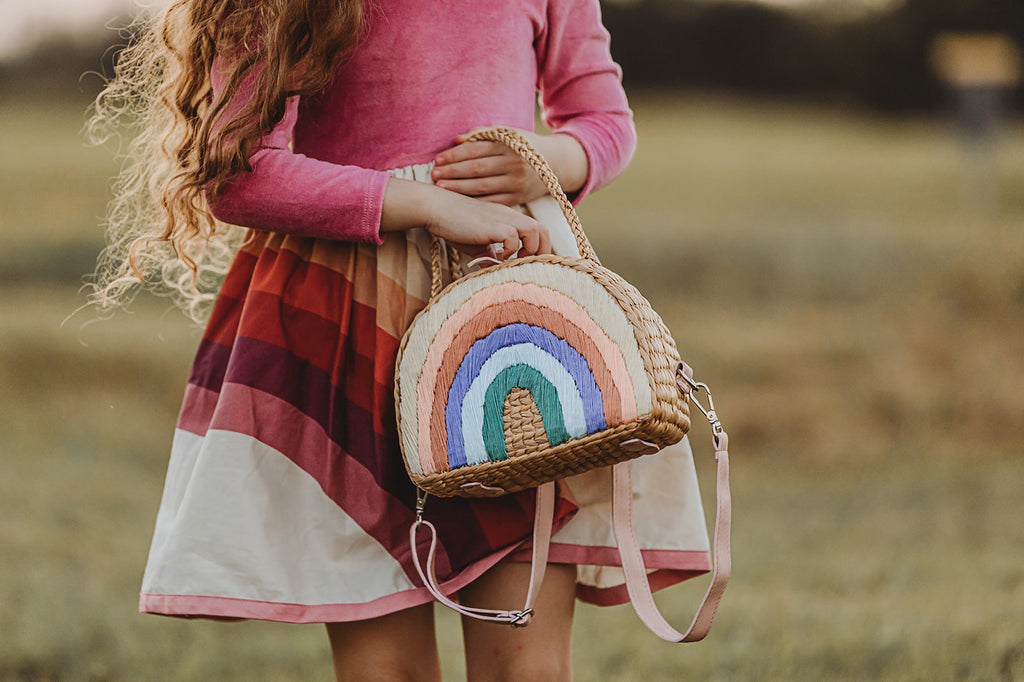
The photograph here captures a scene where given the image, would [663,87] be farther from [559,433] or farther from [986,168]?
[559,433]

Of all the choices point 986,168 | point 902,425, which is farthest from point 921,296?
point 986,168

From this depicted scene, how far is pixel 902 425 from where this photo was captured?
5.49 metres

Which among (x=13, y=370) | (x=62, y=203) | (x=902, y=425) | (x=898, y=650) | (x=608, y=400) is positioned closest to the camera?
(x=608, y=400)

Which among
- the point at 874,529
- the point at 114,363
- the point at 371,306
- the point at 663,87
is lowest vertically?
the point at 663,87

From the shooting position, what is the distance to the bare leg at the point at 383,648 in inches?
52.2

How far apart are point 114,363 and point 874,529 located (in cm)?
424

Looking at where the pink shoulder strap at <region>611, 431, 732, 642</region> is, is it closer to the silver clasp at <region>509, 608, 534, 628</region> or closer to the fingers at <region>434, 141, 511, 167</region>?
the silver clasp at <region>509, 608, 534, 628</region>

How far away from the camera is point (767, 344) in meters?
6.23

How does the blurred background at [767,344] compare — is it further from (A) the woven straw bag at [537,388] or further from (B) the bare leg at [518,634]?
(B) the bare leg at [518,634]

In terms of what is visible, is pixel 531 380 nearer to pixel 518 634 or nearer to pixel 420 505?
pixel 420 505

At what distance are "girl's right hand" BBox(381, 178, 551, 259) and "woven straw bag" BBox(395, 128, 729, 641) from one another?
0.06 m

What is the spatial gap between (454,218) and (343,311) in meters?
0.20

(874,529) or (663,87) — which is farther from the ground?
(874,529)

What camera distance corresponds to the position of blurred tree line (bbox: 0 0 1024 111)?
11711 mm
